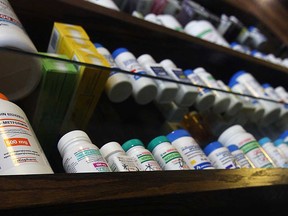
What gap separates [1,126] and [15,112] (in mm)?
35

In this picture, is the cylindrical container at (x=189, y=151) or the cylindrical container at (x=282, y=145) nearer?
the cylindrical container at (x=189, y=151)

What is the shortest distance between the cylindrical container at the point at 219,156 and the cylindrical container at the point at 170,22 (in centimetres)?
49

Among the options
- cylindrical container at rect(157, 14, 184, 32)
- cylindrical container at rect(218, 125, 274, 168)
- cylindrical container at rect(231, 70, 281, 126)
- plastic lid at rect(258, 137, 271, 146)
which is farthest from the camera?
cylindrical container at rect(157, 14, 184, 32)

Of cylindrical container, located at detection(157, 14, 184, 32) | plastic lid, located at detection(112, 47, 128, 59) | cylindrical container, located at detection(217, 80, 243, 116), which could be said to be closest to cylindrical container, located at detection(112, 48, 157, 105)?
plastic lid, located at detection(112, 47, 128, 59)

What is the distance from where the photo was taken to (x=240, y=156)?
0.70 metres

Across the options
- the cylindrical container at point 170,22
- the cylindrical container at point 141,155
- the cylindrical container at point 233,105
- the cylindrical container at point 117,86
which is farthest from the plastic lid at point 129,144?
the cylindrical container at point 170,22

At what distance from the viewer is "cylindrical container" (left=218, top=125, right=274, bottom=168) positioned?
72 cm

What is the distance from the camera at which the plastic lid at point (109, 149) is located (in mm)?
539

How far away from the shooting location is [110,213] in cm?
44

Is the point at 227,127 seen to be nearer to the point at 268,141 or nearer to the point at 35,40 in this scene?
the point at 268,141

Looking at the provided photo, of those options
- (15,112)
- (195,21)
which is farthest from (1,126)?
(195,21)

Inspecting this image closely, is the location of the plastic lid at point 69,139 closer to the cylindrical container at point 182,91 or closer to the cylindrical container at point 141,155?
the cylindrical container at point 141,155

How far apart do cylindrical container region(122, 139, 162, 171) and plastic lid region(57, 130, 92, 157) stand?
8cm

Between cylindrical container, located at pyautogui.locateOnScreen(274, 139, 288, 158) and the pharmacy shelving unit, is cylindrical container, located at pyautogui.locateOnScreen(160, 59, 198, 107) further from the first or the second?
cylindrical container, located at pyautogui.locateOnScreen(274, 139, 288, 158)
